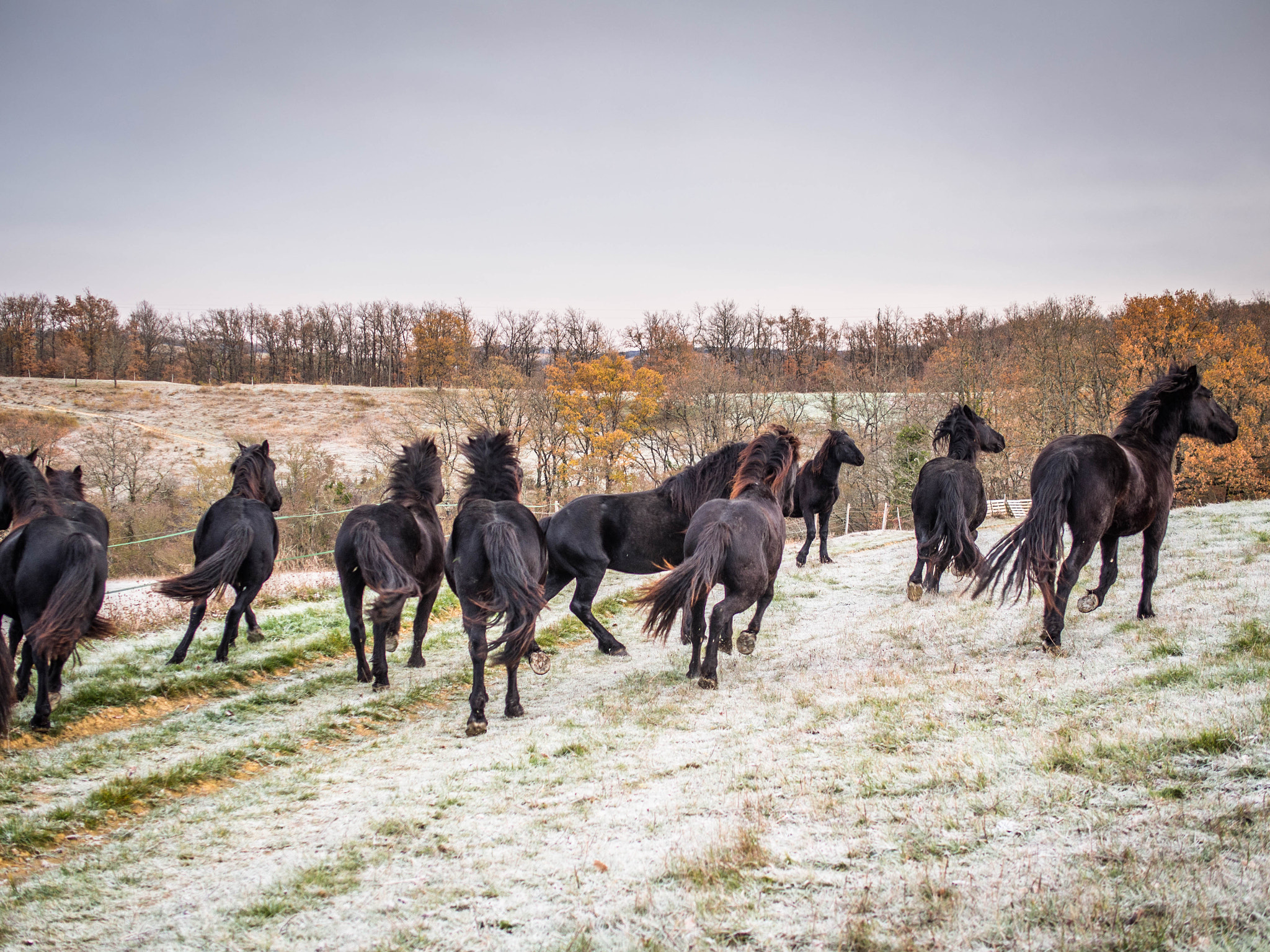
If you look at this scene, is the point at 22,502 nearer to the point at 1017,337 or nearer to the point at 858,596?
the point at 858,596

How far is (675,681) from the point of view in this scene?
8.02m

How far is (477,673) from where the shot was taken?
6.86 m

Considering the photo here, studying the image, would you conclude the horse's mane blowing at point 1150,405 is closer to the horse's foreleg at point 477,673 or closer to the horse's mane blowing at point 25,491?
the horse's foreleg at point 477,673

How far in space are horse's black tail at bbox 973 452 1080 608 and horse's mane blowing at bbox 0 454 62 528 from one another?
9.88m

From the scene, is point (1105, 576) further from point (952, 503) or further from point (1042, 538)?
point (952, 503)

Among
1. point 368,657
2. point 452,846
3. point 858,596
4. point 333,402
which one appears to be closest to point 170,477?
point 333,402

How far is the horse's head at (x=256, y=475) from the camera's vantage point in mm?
10367

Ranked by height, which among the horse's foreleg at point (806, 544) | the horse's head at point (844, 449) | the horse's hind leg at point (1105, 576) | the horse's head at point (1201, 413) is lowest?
the horse's foreleg at point (806, 544)

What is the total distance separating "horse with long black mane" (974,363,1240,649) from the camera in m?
7.49

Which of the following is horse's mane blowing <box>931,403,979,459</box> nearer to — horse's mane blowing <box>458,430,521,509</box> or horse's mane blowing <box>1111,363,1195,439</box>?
horse's mane blowing <box>1111,363,1195,439</box>

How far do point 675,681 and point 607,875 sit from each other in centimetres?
441

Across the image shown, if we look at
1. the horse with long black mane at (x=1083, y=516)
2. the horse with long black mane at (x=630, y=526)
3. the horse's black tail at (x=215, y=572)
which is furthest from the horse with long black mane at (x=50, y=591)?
the horse with long black mane at (x=1083, y=516)

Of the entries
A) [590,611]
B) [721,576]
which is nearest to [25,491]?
[590,611]

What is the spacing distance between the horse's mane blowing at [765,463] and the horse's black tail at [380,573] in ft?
12.6
